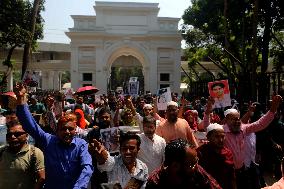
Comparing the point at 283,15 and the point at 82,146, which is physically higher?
the point at 283,15

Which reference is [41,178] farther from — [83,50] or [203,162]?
[83,50]

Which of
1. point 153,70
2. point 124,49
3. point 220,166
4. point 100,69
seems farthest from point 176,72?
point 220,166

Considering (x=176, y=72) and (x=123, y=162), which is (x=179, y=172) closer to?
(x=123, y=162)

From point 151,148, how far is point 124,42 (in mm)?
33345

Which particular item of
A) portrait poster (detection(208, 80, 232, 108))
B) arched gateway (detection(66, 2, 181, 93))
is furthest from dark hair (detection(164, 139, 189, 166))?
arched gateway (detection(66, 2, 181, 93))

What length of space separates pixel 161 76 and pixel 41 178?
1398 inches

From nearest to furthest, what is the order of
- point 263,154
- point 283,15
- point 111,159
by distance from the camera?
1. point 111,159
2. point 263,154
3. point 283,15

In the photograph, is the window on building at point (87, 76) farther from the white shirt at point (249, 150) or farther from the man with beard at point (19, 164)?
the man with beard at point (19, 164)

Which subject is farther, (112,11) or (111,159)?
(112,11)

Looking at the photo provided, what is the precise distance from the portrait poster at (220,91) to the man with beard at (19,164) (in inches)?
211

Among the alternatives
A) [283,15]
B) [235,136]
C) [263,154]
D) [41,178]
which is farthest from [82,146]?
[283,15]

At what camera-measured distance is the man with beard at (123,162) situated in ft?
12.3

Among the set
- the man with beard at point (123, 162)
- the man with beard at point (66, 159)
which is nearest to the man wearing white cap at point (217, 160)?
the man with beard at point (123, 162)

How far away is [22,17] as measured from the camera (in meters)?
24.7
